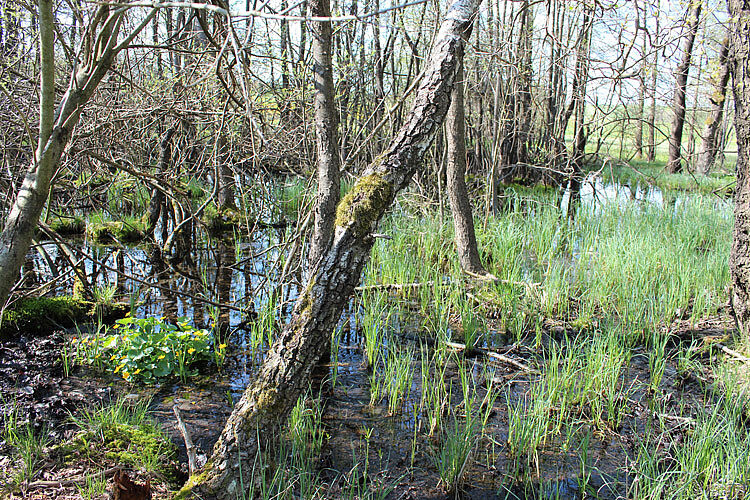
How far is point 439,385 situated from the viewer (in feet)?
11.6

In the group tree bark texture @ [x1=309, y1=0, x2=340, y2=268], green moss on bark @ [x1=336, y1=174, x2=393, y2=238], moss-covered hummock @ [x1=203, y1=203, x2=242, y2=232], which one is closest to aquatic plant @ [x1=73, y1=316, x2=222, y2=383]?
tree bark texture @ [x1=309, y1=0, x2=340, y2=268]

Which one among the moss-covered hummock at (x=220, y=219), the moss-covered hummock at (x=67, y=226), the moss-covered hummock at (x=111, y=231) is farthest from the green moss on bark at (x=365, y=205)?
the moss-covered hummock at (x=67, y=226)

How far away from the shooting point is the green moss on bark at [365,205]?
2.31 metres

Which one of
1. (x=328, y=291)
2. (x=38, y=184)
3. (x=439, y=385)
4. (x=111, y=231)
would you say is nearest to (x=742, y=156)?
(x=439, y=385)

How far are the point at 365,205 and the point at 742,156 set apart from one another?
2.82 m

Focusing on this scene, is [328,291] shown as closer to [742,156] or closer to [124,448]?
[124,448]

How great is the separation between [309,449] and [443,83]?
6.44 ft

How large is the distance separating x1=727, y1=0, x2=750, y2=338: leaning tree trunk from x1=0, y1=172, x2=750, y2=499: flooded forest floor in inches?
14.7

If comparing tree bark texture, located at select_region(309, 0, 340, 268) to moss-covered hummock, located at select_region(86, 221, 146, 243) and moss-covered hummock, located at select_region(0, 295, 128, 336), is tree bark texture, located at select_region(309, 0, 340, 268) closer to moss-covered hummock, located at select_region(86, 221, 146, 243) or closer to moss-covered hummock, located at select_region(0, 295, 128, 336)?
moss-covered hummock, located at select_region(0, 295, 128, 336)

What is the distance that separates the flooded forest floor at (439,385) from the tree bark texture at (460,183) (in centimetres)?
26

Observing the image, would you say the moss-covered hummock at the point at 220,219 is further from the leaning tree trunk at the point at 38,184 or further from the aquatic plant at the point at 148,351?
Answer: the leaning tree trunk at the point at 38,184

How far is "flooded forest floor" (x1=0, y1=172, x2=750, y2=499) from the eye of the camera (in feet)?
8.39

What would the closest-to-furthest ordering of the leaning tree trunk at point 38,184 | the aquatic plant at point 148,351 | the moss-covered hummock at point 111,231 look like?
the leaning tree trunk at point 38,184
the aquatic plant at point 148,351
the moss-covered hummock at point 111,231

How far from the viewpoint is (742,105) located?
354 cm
